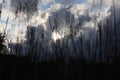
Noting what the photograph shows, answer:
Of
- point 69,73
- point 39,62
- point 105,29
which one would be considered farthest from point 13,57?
point 105,29

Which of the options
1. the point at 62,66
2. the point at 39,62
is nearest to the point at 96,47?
the point at 62,66

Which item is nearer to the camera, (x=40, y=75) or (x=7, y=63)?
(x=40, y=75)

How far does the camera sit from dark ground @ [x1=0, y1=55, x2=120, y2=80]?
3401 mm

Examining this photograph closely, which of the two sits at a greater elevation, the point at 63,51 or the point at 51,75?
the point at 63,51

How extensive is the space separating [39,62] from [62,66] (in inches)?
19.9

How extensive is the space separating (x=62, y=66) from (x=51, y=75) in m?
0.26

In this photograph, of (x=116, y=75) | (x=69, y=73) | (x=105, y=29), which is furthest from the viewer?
(x=105, y=29)

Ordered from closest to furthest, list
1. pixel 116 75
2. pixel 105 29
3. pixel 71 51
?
pixel 116 75, pixel 105 29, pixel 71 51

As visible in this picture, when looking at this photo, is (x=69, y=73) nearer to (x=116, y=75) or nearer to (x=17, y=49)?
(x=116, y=75)

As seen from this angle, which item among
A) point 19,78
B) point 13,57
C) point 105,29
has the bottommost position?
point 19,78

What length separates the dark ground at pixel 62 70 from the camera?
340 centimetres

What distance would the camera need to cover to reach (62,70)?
12.2 feet

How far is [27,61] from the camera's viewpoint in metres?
4.43

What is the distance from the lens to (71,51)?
439 cm
